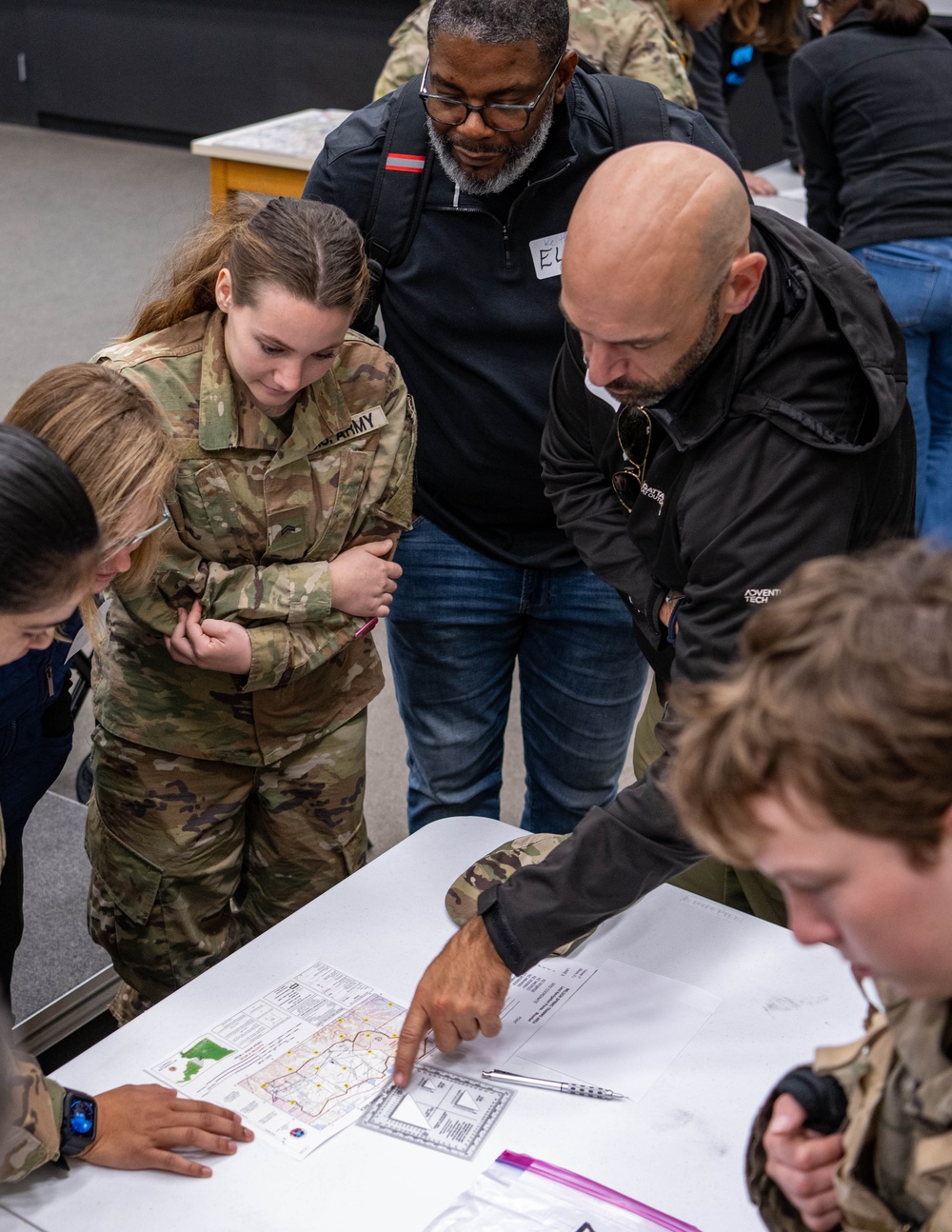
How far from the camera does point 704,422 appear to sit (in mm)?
1312

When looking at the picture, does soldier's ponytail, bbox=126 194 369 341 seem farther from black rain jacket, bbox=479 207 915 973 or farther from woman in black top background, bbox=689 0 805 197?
woman in black top background, bbox=689 0 805 197

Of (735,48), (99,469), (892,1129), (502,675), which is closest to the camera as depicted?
(892,1129)

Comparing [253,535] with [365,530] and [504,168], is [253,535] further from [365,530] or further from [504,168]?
[504,168]

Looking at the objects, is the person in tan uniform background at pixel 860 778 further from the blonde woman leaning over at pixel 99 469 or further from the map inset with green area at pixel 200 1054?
the blonde woman leaning over at pixel 99 469

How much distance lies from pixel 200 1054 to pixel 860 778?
83cm

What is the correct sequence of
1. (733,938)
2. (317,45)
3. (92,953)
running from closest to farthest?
(733,938) < (92,953) < (317,45)

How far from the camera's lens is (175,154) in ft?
27.5

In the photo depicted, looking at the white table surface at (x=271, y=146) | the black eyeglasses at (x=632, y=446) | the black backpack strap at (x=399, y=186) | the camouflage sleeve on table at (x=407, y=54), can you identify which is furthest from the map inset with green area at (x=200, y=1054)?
the white table surface at (x=271, y=146)

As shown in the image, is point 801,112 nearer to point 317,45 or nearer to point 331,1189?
point 331,1189

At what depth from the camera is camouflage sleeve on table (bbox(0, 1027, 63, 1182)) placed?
1020 millimetres

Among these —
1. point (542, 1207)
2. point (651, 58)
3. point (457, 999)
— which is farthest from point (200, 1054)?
point (651, 58)

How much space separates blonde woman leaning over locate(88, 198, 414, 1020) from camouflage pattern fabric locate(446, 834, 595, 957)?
1.29ft

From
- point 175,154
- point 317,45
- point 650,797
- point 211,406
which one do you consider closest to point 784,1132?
point 650,797

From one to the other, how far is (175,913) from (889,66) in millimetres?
2440
